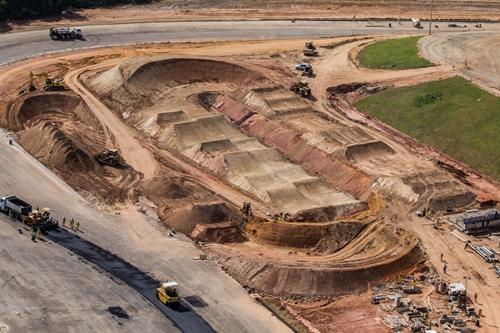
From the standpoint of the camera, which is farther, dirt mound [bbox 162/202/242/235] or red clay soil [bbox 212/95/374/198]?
red clay soil [bbox 212/95/374/198]

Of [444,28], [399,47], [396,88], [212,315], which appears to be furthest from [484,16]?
[212,315]

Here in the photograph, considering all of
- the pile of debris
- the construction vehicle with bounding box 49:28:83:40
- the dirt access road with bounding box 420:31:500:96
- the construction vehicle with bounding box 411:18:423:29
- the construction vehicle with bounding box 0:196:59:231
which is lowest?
the pile of debris

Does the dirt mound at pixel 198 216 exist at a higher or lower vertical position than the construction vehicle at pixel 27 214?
lower

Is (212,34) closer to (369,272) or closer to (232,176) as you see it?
(232,176)

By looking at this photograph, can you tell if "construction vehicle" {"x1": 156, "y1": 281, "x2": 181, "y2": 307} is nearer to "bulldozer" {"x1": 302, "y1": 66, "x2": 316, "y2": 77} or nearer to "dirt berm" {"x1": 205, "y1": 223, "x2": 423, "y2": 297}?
"dirt berm" {"x1": 205, "y1": 223, "x2": 423, "y2": 297}

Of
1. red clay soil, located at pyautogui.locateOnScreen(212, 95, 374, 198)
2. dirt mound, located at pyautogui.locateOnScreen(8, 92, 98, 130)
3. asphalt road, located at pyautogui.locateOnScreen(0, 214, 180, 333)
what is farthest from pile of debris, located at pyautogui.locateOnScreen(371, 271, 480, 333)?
dirt mound, located at pyautogui.locateOnScreen(8, 92, 98, 130)

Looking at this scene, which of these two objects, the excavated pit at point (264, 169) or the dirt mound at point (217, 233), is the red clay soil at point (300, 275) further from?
the dirt mound at point (217, 233)

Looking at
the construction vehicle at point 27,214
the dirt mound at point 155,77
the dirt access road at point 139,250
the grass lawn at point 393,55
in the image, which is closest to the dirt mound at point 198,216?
the dirt access road at point 139,250
